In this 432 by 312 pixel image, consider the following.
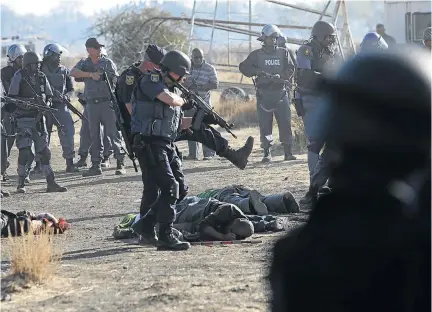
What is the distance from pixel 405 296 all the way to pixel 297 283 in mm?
248

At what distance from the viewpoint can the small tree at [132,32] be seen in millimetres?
32081

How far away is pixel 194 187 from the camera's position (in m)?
12.9

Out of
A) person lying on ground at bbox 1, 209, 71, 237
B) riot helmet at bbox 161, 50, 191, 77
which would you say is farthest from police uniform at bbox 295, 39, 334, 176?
person lying on ground at bbox 1, 209, 71, 237

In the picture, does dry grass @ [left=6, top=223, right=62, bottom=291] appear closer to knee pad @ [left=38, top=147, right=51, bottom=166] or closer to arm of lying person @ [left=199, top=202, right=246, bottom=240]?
arm of lying person @ [left=199, top=202, right=246, bottom=240]

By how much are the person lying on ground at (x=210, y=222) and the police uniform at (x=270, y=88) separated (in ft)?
19.3

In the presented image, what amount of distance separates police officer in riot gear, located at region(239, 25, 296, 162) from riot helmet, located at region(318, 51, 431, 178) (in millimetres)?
12532

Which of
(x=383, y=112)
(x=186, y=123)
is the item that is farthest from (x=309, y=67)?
(x=383, y=112)

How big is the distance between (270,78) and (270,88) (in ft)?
0.54

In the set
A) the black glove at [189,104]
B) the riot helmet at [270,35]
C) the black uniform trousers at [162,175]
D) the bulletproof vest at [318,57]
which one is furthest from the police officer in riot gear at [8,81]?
the black uniform trousers at [162,175]

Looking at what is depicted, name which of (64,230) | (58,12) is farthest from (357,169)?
(58,12)

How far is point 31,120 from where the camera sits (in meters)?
12.8

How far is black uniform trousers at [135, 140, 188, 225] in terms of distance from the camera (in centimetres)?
809

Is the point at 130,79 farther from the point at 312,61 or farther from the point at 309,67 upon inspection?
the point at 312,61

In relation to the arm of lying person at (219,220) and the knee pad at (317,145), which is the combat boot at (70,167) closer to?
the knee pad at (317,145)
